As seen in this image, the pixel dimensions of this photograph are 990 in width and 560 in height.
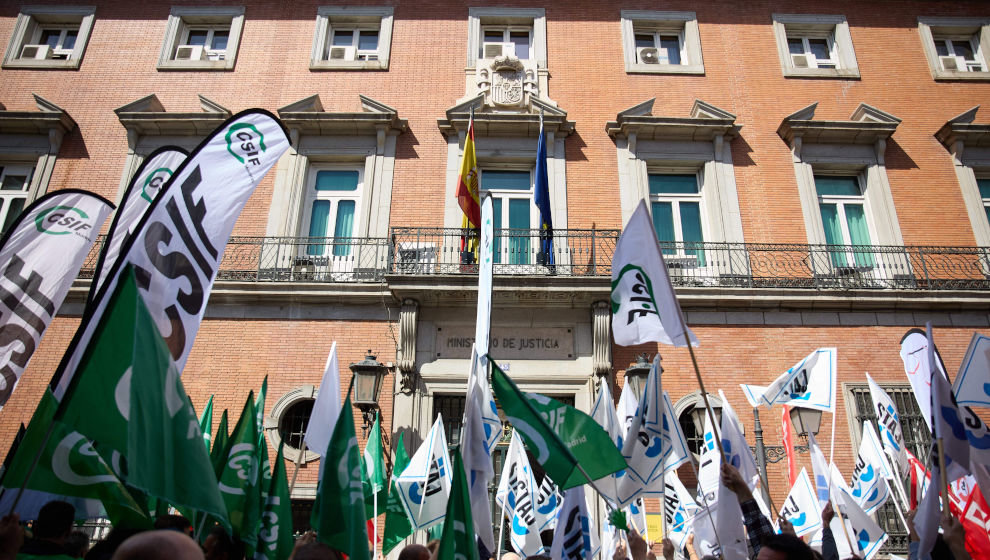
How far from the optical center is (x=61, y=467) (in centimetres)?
321

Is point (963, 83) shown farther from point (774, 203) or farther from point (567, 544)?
point (567, 544)

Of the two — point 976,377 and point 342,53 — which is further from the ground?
point 342,53

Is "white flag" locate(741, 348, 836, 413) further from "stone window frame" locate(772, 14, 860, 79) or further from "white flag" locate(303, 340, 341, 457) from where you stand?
"stone window frame" locate(772, 14, 860, 79)

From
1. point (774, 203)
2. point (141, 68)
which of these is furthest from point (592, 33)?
point (141, 68)

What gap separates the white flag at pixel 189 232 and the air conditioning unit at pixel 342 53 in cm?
1013

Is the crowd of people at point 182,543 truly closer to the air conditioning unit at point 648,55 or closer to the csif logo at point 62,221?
the csif logo at point 62,221

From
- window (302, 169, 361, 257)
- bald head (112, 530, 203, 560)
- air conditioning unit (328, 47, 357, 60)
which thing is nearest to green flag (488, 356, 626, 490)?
bald head (112, 530, 203, 560)

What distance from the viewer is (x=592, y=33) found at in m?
14.6

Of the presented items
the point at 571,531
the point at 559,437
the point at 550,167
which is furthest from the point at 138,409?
the point at 550,167

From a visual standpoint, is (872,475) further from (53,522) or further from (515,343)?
(53,522)

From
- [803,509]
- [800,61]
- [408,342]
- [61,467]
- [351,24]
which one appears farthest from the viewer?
[351,24]

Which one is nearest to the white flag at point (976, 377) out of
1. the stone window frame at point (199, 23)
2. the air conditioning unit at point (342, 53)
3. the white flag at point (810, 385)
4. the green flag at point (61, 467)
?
the white flag at point (810, 385)

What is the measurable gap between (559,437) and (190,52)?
13.9 metres

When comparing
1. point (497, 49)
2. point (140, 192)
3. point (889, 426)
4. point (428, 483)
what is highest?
point (497, 49)
